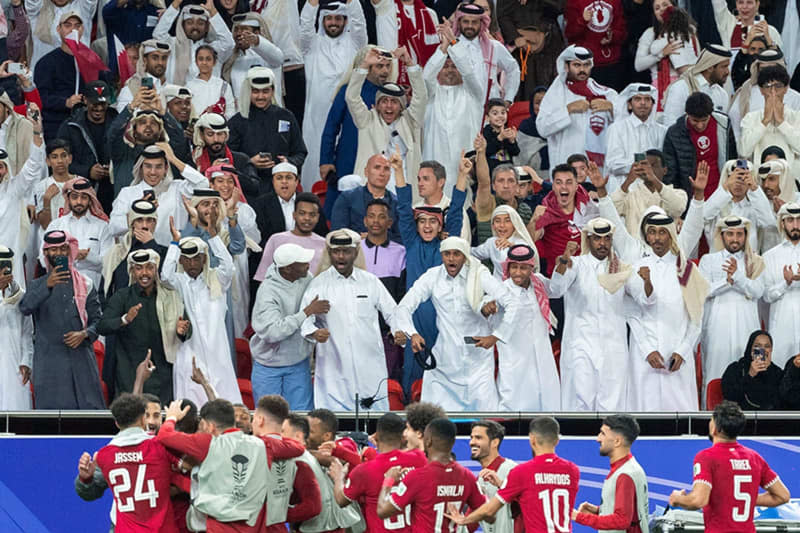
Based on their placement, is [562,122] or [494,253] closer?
[494,253]

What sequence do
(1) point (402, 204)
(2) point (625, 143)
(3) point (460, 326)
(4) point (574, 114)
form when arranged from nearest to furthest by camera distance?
(3) point (460, 326)
(1) point (402, 204)
(2) point (625, 143)
(4) point (574, 114)

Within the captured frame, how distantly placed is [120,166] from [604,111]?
493 cm

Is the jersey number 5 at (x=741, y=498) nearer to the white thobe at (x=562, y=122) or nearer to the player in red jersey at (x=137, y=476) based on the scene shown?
the player in red jersey at (x=137, y=476)

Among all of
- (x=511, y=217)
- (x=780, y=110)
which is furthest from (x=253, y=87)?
(x=780, y=110)

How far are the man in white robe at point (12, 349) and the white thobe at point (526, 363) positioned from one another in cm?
384

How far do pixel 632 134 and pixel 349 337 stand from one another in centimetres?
441

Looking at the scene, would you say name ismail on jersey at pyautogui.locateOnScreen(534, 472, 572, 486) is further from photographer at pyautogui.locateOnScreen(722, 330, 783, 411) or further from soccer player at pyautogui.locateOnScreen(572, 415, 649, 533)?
photographer at pyautogui.locateOnScreen(722, 330, 783, 411)

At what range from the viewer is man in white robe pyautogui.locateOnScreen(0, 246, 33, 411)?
47.4 ft

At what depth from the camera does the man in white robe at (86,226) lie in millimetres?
15625

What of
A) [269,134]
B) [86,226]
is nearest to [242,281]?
[86,226]

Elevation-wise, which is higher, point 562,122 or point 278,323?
point 562,122

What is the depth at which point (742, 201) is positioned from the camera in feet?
53.2

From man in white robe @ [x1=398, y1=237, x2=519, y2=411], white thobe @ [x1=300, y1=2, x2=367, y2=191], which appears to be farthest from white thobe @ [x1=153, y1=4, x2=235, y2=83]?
man in white robe @ [x1=398, y1=237, x2=519, y2=411]

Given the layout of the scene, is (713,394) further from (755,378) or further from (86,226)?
(86,226)
